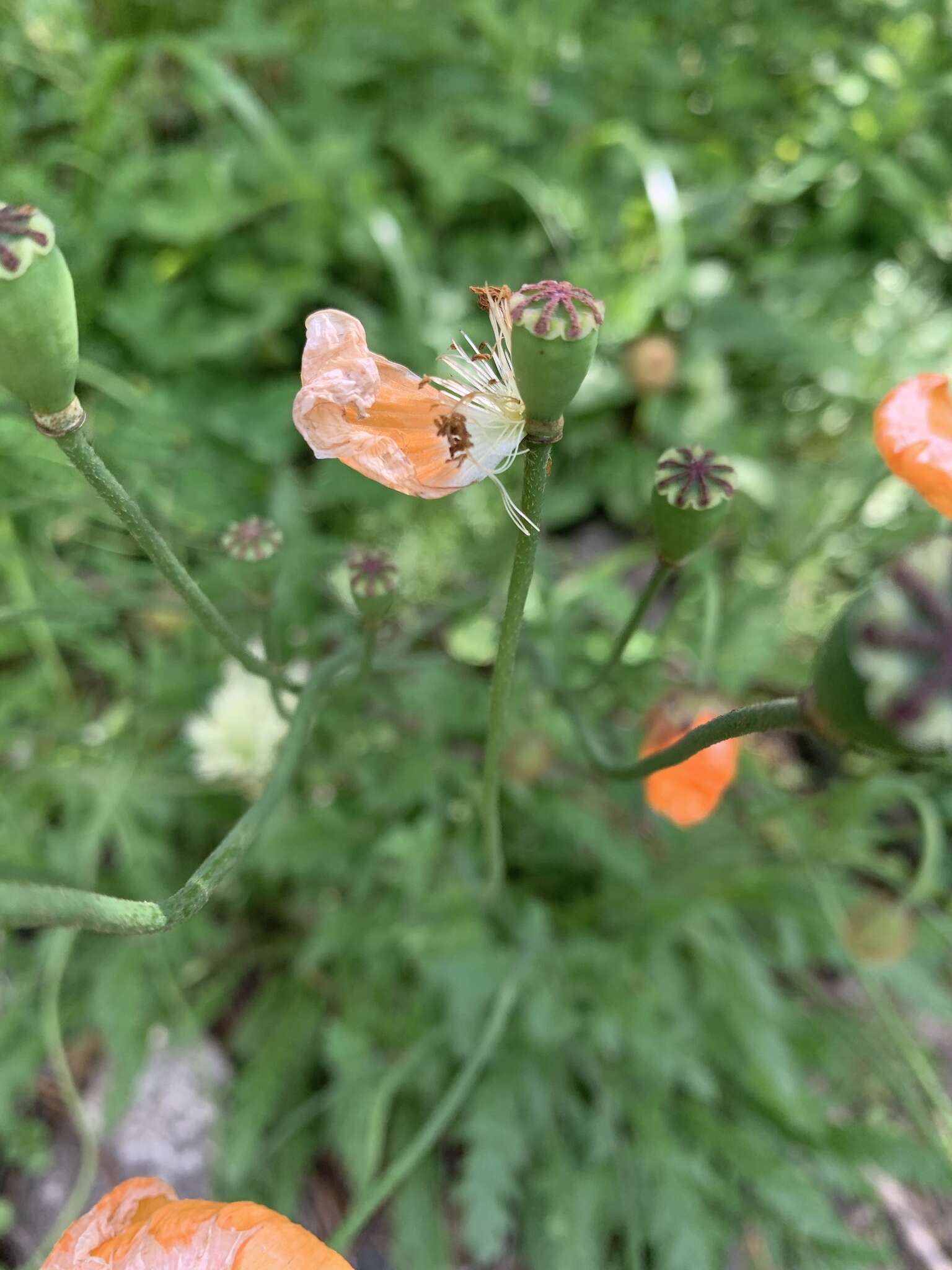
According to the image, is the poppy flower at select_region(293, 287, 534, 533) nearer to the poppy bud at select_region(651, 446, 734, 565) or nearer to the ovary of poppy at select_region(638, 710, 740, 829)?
the poppy bud at select_region(651, 446, 734, 565)

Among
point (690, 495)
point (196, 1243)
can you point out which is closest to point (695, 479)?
point (690, 495)

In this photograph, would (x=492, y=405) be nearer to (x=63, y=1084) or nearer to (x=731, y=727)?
(x=731, y=727)

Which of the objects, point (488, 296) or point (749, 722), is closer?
point (749, 722)

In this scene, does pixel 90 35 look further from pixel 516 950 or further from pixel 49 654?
pixel 516 950

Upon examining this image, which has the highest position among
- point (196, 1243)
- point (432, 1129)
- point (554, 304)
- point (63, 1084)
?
point (554, 304)

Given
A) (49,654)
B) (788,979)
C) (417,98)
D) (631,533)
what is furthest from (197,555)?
(788,979)

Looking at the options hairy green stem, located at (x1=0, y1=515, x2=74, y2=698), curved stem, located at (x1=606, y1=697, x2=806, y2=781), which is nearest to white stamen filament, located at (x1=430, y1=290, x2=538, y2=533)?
curved stem, located at (x1=606, y1=697, x2=806, y2=781)

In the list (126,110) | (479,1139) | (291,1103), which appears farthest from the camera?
(126,110)
